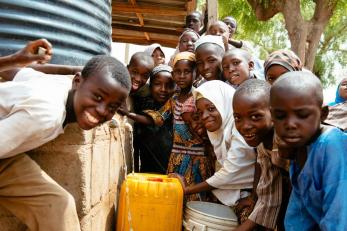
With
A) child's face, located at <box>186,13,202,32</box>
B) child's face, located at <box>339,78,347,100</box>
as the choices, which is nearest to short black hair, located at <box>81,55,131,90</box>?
child's face, located at <box>339,78,347,100</box>

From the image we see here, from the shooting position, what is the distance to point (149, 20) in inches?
310

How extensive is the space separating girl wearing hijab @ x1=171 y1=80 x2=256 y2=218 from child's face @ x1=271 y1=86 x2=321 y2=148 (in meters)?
0.89

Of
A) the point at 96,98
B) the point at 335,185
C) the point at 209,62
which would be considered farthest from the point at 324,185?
the point at 209,62

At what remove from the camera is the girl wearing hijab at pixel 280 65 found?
9.30ft

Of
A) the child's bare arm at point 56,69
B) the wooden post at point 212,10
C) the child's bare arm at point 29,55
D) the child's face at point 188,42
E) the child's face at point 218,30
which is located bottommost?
the child's bare arm at point 56,69

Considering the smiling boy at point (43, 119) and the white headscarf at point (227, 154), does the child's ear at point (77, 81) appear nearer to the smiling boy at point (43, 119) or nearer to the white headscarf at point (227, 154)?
the smiling boy at point (43, 119)

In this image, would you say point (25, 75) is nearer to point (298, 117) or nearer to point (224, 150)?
point (298, 117)

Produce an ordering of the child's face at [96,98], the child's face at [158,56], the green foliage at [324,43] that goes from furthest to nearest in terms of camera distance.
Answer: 1. the green foliage at [324,43]
2. the child's face at [158,56]
3. the child's face at [96,98]

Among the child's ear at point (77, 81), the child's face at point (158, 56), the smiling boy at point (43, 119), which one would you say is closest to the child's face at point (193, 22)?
the child's face at point (158, 56)

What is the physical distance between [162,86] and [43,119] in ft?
7.34

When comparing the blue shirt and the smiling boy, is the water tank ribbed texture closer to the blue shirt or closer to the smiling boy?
the smiling boy

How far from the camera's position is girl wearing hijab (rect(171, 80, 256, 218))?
104 inches

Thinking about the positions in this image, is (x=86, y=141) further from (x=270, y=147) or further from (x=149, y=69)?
(x=149, y=69)

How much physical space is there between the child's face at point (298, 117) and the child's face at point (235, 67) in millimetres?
1584
